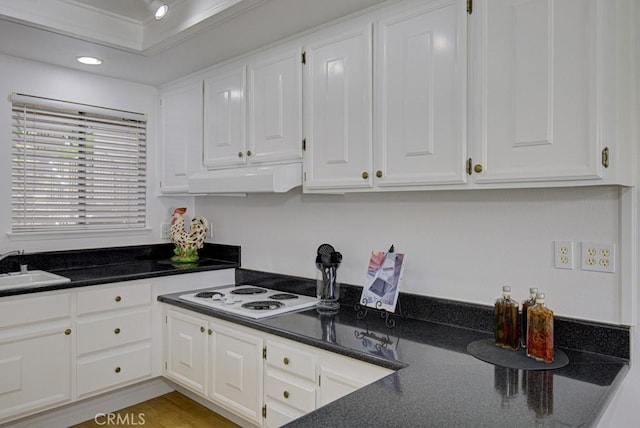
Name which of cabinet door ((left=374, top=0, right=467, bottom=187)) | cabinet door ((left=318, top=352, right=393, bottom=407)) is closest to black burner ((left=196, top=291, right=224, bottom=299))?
cabinet door ((left=318, top=352, right=393, bottom=407))

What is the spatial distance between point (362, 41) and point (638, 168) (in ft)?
4.08

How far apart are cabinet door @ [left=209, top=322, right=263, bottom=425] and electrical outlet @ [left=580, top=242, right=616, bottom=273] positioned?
149 cm

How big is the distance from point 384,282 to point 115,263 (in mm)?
2151

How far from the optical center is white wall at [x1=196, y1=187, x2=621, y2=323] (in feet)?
5.77

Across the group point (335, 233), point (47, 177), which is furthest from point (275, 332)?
point (47, 177)

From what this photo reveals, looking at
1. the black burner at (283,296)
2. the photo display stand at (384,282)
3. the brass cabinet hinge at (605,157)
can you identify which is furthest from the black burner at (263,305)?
the brass cabinet hinge at (605,157)

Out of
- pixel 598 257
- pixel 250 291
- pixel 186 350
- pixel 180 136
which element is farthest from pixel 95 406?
pixel 598 257

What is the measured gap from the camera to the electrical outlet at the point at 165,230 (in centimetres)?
363

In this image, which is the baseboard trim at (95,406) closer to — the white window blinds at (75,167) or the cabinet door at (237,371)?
the cabinet door at (237,371)

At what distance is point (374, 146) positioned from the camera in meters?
2.10

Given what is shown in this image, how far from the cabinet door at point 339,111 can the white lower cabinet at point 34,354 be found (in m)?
1.60

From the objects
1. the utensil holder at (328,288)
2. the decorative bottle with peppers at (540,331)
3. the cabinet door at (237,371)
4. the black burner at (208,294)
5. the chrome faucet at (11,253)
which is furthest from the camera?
the black burner at (208,294)

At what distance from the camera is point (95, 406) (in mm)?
2887

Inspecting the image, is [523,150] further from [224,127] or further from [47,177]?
[47,177]
